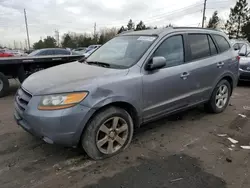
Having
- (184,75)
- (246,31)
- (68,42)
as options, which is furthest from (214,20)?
(184,75)

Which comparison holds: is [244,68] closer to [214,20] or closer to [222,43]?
[222,43]

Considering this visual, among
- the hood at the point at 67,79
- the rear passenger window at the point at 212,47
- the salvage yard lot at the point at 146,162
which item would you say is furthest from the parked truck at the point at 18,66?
the rear passenger window at the point at 212,47

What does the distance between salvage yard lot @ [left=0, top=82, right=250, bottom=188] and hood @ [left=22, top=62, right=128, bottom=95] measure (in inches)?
38.8

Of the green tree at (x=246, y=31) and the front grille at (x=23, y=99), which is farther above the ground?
the green tree at (x=246, y=31)

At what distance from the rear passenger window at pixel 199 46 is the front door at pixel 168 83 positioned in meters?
0.29

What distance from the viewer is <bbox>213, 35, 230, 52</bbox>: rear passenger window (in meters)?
4.89

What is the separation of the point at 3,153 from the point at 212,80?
150 inches

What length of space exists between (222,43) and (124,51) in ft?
7.86

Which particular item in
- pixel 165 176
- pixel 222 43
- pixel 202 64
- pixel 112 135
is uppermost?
pixel 222 43

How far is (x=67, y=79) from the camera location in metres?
3.11

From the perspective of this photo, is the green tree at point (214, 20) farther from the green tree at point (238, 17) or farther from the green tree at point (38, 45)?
the green tree at point (38, 45)

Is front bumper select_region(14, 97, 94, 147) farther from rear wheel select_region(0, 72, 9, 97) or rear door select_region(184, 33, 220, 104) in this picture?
rear wheel select_region(0, 72, 9, 97)

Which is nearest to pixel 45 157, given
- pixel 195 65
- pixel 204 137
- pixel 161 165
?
pixel 161 165

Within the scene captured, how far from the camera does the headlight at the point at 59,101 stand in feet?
9.12
